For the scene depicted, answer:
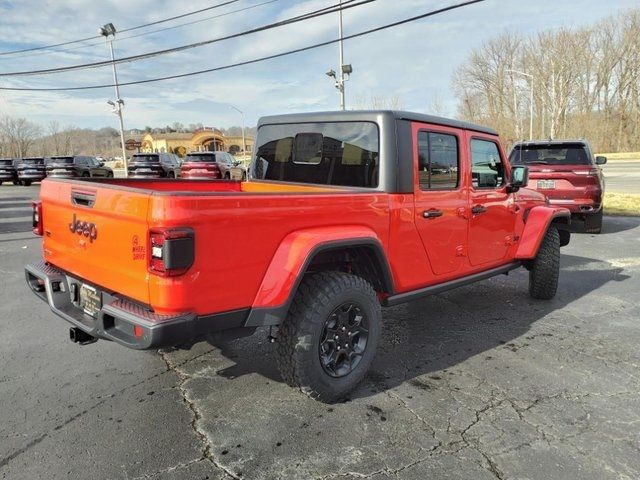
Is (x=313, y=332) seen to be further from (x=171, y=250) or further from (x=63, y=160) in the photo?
(x=63, y=160)

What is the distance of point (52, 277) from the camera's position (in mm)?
3201

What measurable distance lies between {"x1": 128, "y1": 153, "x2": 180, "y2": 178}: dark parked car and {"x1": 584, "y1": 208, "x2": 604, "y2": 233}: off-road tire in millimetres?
19752

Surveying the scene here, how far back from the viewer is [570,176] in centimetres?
902

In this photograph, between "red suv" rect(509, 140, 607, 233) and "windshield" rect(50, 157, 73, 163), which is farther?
"windshield" rect(50, 157, 73, 163)

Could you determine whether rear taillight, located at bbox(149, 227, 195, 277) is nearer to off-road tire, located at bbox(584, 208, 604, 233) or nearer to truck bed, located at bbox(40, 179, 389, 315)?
truck bed, located at bbox(40, 179, 389, 315)

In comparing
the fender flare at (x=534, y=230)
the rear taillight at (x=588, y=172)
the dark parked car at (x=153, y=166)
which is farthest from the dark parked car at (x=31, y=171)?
the fender flare at (x=534, y=230)

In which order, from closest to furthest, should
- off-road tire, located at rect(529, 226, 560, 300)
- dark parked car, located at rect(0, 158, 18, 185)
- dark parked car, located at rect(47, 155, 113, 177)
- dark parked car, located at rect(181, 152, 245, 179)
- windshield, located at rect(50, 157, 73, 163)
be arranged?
off-road tire, located at rect(529, 226, 560, 300)
dark parked car, located at rect(181, 152, 245, 179)
dark parked car, located at rect(47, 155, 113, 177)
windshield, located at rect(50, 157, 73, 163)
dark parked car, located at rect(0, 158, 18, 185)

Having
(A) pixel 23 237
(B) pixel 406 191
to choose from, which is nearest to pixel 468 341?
(B) pixel 406 191

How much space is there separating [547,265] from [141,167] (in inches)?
888

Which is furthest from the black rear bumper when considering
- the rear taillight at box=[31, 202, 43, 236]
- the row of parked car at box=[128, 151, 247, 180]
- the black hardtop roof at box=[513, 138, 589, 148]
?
the row of parked car at box=[128, 151, 247, 180]

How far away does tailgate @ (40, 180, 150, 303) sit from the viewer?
2426mm

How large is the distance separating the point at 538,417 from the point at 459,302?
245 centimetres

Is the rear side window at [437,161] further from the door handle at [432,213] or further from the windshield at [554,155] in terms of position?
the windshield at [554,155]

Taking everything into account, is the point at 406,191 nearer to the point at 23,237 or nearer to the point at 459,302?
the point at 459,302
